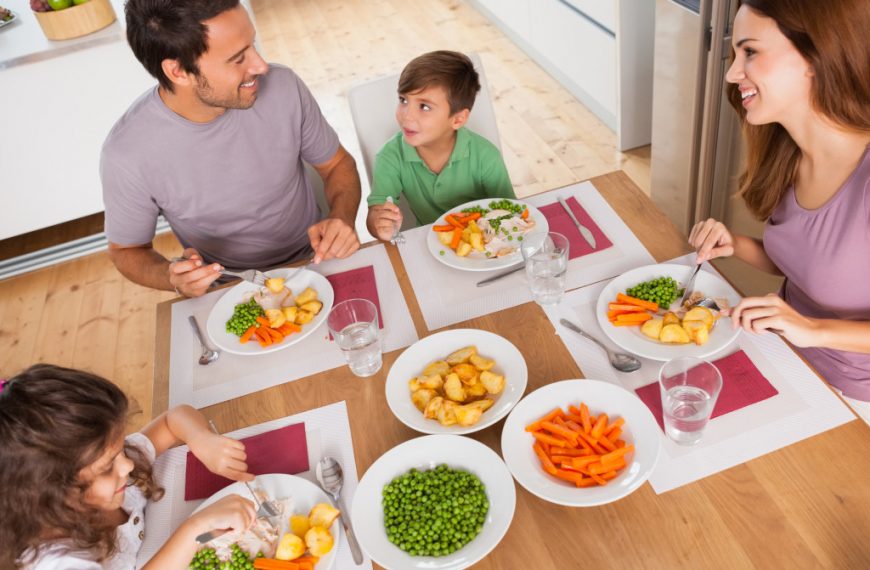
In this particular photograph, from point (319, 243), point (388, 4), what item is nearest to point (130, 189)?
point (319, 243)

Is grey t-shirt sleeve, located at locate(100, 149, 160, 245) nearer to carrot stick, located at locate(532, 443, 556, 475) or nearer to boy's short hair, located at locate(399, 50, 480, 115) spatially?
boy's short hair, located at locate(399, 50, 480, 115)

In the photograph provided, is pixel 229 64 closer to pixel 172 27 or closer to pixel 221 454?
pixel 172 27

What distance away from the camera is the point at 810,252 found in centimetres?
152

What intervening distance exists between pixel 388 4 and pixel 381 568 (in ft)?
19.6

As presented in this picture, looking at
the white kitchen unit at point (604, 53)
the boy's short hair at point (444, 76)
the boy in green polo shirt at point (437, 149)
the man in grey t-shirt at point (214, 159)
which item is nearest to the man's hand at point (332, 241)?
the man in grey t-shirt at point (214, 159)

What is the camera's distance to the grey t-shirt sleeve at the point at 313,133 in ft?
6.77

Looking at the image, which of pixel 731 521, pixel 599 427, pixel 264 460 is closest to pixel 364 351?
pixel 264 460

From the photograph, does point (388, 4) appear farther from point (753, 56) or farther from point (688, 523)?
point (688, 523)

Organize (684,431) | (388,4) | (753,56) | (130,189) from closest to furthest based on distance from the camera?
(684,431) < (753,56) < (130,189) < (388,4)

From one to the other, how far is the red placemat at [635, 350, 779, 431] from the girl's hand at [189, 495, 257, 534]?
0.72 m

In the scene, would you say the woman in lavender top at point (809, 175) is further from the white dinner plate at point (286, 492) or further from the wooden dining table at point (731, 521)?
the white dinner plate at point (286, 492)

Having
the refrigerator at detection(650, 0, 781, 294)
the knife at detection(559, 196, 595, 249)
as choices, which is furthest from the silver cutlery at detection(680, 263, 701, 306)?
the refrigerator at detection(650, 0, 781, 294)

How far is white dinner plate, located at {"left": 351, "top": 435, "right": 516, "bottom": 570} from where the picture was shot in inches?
41.7

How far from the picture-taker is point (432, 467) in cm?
121
